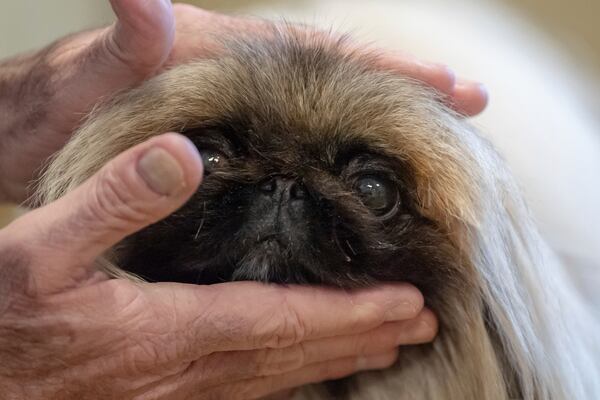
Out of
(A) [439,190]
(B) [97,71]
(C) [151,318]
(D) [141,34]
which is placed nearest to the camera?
(C) [151,318]

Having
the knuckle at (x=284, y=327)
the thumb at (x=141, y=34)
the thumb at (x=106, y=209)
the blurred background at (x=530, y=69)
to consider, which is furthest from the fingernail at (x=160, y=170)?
the blurred background at (x=530, y=69)

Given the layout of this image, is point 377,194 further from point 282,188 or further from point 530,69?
point 530,69

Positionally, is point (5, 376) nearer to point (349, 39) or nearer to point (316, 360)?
point (316, 360)

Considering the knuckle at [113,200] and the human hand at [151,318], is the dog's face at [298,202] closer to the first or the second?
the human hand at [151,318]

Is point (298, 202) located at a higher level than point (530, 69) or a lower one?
lower

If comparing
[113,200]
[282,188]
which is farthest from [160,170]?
[282,188]

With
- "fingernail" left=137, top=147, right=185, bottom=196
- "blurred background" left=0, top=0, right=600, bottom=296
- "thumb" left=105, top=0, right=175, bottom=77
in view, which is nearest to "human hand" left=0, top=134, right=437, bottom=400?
"fingernail" left=137, top=147, right=185, bottom=196
